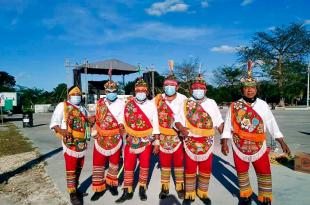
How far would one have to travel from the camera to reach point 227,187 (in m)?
5.64

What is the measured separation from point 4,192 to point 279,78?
44.6 metres

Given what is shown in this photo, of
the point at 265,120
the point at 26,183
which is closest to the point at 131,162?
the point at 265,120

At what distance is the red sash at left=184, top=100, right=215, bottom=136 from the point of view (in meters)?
4.72

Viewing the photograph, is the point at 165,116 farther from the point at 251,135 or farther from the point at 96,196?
the point at 96,196

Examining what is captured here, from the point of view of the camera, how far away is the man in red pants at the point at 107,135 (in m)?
5.13

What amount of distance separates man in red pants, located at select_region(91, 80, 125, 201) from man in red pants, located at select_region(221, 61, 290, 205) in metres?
1.77

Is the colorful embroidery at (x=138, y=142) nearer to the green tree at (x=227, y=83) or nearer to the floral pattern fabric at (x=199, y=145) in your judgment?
the floral pattern fabric at (x=199, y=145)

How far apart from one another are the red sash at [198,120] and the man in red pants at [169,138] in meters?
0.25

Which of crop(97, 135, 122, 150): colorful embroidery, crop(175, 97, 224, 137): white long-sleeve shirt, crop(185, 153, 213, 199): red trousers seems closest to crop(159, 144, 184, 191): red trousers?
crop(185, 153, 213, 199): red trousers

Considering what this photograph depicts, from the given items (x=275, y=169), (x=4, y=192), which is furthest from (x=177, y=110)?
(x=4, y=192)

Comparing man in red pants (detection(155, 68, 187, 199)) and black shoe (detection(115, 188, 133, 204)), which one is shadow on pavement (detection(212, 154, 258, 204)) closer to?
man in red pants (detection(155, 68, 187, 199))

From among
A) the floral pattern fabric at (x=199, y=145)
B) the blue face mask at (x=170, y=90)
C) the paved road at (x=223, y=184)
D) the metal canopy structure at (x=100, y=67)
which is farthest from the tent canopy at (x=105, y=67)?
the floral pattern fabric at (x=199, y=145)

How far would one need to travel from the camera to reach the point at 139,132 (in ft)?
16.6

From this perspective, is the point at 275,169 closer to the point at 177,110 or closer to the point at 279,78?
the point at 177,110
